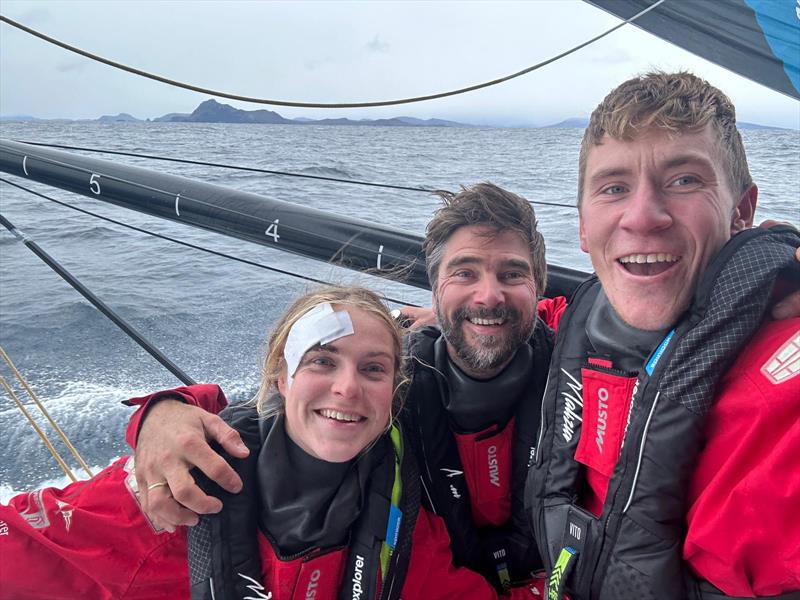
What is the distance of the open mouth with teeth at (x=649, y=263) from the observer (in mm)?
1205

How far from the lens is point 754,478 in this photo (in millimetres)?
960

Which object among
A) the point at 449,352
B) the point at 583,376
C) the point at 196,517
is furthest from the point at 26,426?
the point at 583,376

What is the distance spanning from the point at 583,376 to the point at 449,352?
460mm

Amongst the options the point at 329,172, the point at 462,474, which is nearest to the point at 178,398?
the point at 462,474

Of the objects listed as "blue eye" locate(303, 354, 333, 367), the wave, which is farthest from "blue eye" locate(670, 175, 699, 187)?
the wave

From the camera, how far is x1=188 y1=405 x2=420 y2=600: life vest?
4.38ft

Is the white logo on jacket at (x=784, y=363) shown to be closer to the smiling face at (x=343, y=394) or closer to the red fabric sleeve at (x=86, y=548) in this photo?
the smiling face at (x=343, y=394)

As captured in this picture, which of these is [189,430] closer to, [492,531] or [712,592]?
[492,531]

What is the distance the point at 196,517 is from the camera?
1.31 meters

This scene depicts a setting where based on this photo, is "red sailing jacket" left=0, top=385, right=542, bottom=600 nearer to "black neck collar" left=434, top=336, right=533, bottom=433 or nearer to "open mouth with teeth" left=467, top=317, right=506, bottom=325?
"black neck collar" left=434, top=336, right=533, bottom=433

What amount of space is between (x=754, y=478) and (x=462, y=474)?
84cm

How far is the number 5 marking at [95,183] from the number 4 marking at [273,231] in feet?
2.58

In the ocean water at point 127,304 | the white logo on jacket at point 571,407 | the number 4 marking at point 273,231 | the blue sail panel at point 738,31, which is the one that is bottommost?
the ocean water at point 127,304

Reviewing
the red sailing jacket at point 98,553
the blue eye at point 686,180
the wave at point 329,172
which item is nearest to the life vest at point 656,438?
the blue eye at point 686,180
